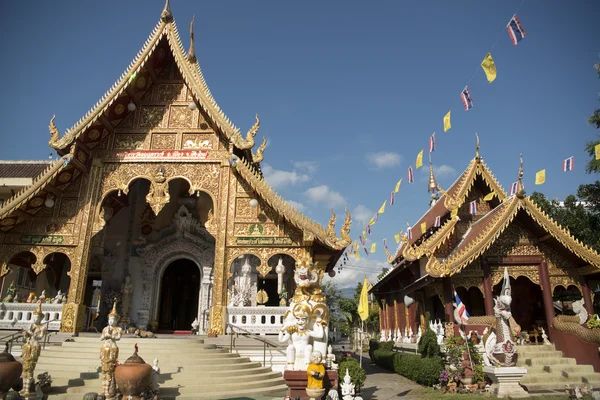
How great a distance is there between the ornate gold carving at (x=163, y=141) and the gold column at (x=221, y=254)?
1.70 metres

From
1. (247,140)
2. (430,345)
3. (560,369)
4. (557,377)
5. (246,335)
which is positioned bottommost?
(557,377)

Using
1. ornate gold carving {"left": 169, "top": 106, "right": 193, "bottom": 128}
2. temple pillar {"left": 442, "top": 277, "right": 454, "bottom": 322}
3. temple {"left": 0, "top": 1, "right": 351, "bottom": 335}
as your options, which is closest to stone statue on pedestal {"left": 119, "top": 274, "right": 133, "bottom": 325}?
temple {"left": 0, "top": 1, "right": 351, "bottom": 335}

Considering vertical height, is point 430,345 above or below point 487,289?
below

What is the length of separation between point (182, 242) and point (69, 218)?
3.54 meters

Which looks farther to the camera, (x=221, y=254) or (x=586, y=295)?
(x=586, y=295)

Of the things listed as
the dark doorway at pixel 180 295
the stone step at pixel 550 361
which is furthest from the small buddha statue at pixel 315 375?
the dark doorway at pixel 180 295

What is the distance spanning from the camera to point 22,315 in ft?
35.4

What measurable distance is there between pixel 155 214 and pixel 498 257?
9.69m

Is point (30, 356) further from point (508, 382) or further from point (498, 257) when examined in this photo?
point (498, 257)

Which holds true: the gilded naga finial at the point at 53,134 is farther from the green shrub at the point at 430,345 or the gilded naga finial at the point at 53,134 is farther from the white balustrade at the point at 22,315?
the green shrub at the point at 430,345

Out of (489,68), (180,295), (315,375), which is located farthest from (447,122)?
(180,295)

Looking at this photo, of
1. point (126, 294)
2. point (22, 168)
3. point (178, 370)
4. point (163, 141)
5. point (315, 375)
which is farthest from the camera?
point (22, 168)

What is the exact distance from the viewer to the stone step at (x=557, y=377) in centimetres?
937

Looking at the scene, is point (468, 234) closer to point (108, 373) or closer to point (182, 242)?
point (182, 242)
